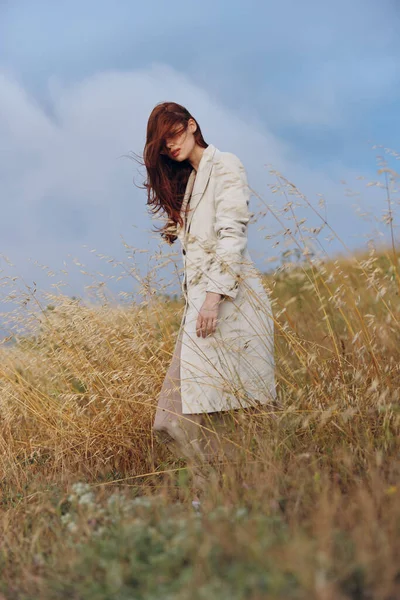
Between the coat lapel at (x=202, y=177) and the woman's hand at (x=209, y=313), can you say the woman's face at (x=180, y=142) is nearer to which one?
the coat lapel at (x=202, y=177)

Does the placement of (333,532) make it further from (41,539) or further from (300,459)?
(41,539)

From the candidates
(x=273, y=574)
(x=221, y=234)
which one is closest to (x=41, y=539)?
(x=273, y=574)

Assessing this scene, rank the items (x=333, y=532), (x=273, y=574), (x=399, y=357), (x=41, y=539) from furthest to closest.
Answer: (x=399, y=357), (x=41, y=539), (x=333, y=532), (x=273, y=574)

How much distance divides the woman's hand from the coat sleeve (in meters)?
0.04

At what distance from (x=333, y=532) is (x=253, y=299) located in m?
1.70

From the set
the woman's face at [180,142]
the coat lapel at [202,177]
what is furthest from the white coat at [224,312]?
the woman's face at [180,142]

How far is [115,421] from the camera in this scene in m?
4.18

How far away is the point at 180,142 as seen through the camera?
140 inches

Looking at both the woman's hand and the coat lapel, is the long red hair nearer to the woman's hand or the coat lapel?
the coat lapel

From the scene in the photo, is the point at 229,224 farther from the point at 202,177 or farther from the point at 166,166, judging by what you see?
the point at 166,166

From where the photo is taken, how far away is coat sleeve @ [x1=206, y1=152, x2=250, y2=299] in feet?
10.9

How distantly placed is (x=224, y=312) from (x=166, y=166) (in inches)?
35.2

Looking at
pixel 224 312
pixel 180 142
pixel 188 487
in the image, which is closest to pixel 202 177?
pixel 180 142

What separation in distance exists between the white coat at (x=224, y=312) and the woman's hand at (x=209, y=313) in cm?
7
